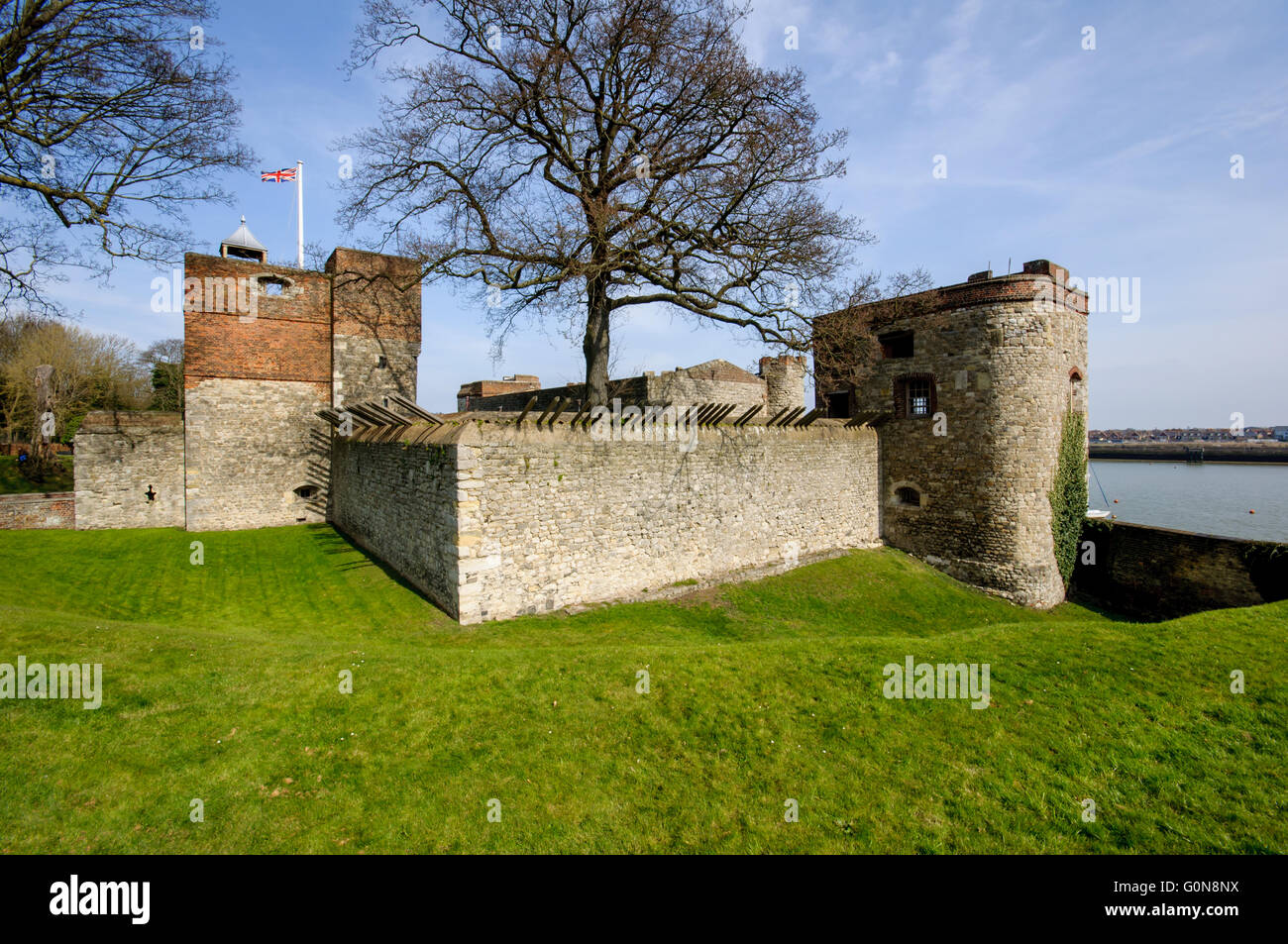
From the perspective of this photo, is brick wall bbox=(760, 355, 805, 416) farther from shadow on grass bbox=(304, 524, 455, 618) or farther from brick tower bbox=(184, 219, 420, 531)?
shadow on grass bbox=(304, 524, 455, 618)

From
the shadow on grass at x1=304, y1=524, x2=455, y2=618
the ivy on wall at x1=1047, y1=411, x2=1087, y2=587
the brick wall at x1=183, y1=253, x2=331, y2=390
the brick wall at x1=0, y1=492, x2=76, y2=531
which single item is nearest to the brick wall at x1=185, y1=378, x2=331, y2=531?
the brick wall at x1=183, y1=253, x2=331, y2=390

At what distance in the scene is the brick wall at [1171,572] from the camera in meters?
14.5

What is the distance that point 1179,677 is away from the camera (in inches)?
280

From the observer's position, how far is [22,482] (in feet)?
68.2

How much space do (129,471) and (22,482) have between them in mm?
8310

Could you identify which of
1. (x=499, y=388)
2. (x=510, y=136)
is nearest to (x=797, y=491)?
(x=510, y=136)

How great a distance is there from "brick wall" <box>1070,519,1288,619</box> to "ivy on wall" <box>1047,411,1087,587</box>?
0.77 metres

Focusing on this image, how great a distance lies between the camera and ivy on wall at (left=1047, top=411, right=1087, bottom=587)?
1697 centimetres

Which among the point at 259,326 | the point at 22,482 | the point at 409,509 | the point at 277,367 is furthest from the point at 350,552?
the point at 22,482

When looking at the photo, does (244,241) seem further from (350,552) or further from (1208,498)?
(1208,498)

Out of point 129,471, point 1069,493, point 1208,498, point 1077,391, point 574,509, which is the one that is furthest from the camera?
point 1208,498

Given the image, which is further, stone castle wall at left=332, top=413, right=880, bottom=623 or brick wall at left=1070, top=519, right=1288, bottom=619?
brick wall at left=1070, top=519, right=1288, bottom=619

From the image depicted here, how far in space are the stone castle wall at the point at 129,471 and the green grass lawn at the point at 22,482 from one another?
4.78 metres
